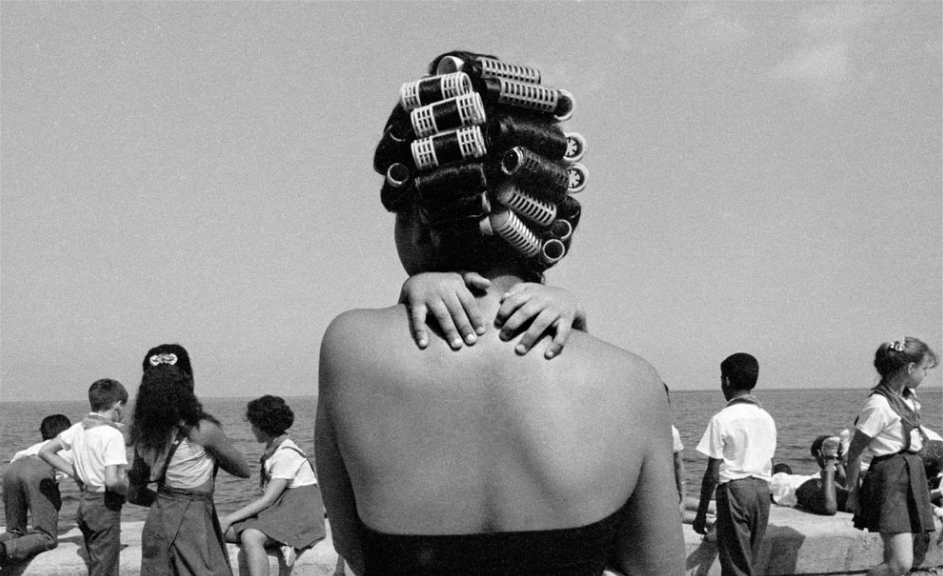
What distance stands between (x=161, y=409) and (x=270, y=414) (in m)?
1.45

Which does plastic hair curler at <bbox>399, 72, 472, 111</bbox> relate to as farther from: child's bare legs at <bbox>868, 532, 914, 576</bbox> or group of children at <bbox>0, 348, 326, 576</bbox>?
child's bare legs at <bbox>868, 532, 914, 576</bbox>

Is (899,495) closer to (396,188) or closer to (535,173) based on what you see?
(535,173)

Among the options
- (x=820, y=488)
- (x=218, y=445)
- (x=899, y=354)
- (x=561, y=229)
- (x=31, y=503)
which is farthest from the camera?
(x=820, y=488)

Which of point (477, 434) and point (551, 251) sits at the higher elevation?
point (551, 251)

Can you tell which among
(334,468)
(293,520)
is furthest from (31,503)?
(334,468)

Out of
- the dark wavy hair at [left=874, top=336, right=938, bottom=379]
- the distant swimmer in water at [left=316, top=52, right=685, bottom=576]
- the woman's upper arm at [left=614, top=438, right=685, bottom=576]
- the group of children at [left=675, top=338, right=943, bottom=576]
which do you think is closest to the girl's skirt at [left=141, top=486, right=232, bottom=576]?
the group of children at [left=675, top=338, right=943, bottom=576]

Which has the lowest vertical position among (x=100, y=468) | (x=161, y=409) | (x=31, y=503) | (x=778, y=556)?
(x=778, y=556)

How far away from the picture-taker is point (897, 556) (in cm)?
538

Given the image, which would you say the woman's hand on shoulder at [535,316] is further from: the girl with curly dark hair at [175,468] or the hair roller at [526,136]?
the girl with curly dark hair at [175,468]

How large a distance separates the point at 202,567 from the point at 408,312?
3.53 meters

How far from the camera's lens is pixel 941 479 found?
770 centimetres

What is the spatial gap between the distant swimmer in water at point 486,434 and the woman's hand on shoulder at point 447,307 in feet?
0.07

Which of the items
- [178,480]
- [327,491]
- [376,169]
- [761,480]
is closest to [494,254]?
[376,169]

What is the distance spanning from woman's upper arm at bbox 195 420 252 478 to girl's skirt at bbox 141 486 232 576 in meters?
0.21
